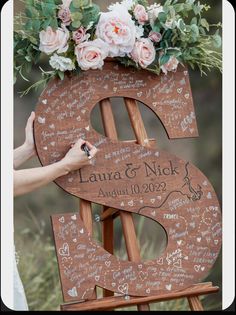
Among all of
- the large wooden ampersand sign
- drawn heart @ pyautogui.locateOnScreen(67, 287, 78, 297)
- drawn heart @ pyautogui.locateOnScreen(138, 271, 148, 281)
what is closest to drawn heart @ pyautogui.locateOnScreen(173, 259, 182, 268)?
the large wooden ampersand sign

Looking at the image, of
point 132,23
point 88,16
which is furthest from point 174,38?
point 88,16

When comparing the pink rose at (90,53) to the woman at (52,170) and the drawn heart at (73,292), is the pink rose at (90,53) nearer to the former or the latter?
the woman at (52,170)

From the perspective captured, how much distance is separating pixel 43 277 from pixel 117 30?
218 centimetres

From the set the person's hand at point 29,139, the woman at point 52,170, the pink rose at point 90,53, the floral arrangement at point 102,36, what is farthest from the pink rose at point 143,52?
the person's hand at point 29,139

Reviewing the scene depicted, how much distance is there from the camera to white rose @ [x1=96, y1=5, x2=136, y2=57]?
2.57 m

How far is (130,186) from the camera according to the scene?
2631 mm

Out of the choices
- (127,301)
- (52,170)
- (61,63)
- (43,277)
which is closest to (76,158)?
(52,170)

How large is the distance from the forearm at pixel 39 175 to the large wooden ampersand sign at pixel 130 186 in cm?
5

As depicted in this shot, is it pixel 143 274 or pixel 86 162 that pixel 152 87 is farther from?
pixel 143 274

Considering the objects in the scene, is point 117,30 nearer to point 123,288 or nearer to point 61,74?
point 61,74

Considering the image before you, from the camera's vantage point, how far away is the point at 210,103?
512 centimetres

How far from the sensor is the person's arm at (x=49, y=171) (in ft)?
8.22

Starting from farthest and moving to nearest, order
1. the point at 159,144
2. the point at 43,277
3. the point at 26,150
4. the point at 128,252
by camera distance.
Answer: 1. the point at 159,144
2. the point at 43,277
3. the point at 26,150
4. the point at 128,252

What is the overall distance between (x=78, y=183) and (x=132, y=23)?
0.67m
